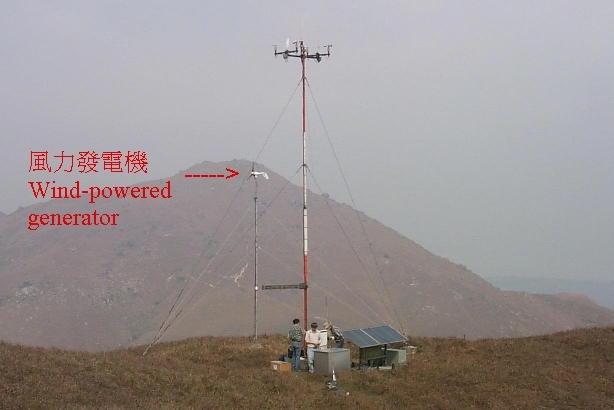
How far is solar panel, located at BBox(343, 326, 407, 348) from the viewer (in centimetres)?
2338

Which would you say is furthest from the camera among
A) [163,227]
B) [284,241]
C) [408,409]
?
[163,227]

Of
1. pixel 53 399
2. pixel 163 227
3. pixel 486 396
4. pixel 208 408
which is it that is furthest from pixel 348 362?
pixel 163 227

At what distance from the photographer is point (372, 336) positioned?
24.3 meters

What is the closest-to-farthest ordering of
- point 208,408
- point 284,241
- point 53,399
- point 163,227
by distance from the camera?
point 53,399 → point 208,408 → point 284,241 → point 163,227

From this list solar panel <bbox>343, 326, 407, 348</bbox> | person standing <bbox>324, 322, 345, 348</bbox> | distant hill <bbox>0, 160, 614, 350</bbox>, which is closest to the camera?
solar panel <bbox>343, 326, 407, 348</bbox>

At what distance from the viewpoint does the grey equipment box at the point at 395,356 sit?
24.3m

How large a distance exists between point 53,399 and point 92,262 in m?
147

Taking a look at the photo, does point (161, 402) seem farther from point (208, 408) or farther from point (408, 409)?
point (408, 409)

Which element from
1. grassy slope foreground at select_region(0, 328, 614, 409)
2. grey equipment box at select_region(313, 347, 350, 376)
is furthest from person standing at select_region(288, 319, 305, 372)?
grassy slope foreground at select_region(0, 328, 614, 409)

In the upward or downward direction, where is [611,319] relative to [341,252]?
downward

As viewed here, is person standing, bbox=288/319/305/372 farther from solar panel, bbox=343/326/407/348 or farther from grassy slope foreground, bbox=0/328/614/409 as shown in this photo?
solar panel, bbox=343/326/407/348

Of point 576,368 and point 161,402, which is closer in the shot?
point 161,402

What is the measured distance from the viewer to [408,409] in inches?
740

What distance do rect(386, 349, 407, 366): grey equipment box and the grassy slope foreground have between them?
0.37 metres
